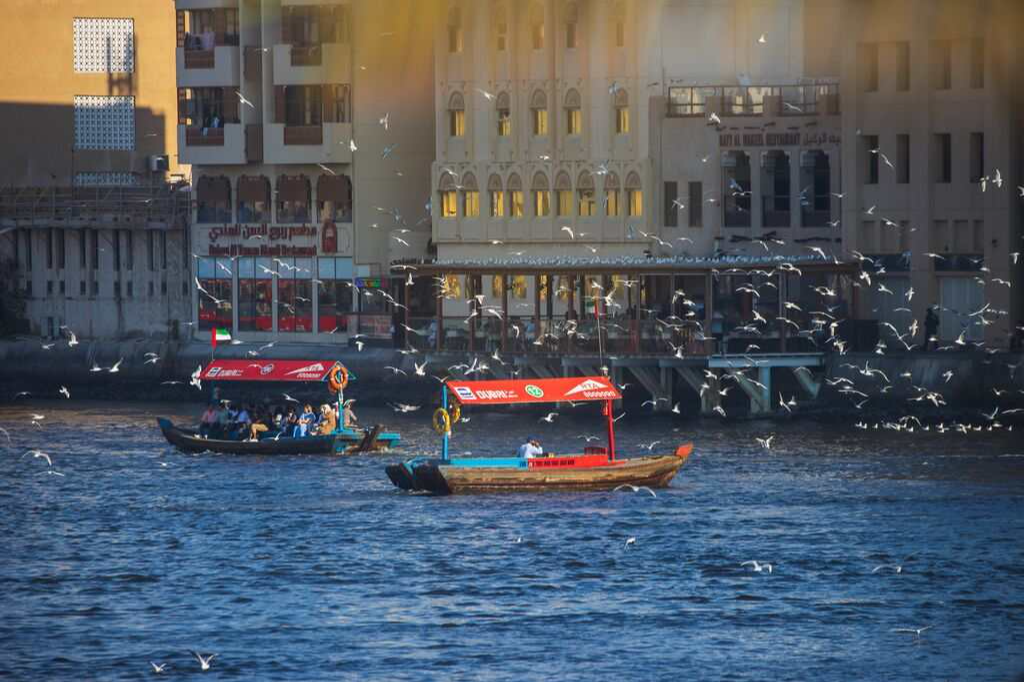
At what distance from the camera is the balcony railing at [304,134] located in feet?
453

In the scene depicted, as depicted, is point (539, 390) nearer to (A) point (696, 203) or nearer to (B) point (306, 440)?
(B) point (306, 440)

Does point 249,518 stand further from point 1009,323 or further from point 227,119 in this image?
point 227,119

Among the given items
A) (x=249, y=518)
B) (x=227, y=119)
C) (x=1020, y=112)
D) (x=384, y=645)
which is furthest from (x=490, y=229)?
(x=384, y=645)

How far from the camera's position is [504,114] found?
133 meters

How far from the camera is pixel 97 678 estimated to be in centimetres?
6200

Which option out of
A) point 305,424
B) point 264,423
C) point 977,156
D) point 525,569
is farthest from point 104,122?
point 525,569

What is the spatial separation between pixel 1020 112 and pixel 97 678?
6565cm

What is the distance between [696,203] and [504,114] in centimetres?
1109

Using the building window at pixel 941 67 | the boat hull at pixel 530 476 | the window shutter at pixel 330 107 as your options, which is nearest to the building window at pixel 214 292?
the window shutter at pixel 330 107

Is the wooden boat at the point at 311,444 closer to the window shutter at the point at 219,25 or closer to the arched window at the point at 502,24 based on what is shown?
the arched window at the point at 502,24

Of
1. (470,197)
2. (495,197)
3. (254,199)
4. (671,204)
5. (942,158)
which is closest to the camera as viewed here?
(942,158)

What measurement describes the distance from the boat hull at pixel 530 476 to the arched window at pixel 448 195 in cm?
4531

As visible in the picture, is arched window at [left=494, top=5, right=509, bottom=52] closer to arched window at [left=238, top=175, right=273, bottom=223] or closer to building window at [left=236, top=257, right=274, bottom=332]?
arched window at [left=238, top=175, right=273, bottom=223]

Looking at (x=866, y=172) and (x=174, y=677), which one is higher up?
(x=866, y=172)
